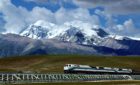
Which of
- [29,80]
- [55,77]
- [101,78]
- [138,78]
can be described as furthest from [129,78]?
[29,80]

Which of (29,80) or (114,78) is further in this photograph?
(114,78)

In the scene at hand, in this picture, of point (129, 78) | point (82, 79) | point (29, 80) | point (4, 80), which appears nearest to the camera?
point (4, 80)

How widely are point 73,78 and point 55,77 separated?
8.40m

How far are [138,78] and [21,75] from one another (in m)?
69.4

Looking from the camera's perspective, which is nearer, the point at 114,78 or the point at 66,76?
the point at 66,76

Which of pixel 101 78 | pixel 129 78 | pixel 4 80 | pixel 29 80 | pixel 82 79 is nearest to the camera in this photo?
pixel 4 80

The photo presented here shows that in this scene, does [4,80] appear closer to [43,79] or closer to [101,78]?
[43,79]

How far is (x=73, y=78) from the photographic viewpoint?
154125mm

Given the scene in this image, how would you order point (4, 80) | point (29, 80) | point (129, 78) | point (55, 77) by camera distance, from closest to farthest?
point (4, 80)
point (29, 80)
point (55, 77)
point (129, 78)

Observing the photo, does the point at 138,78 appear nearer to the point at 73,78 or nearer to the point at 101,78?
the point at 101,78

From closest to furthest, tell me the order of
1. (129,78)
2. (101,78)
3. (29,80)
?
(29,80) → (101,78) → (129,78)

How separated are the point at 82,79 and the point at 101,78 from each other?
540 inches

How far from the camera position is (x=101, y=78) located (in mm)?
170375

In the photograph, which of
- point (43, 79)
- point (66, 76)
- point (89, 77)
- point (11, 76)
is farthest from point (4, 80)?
point (89, 77)
